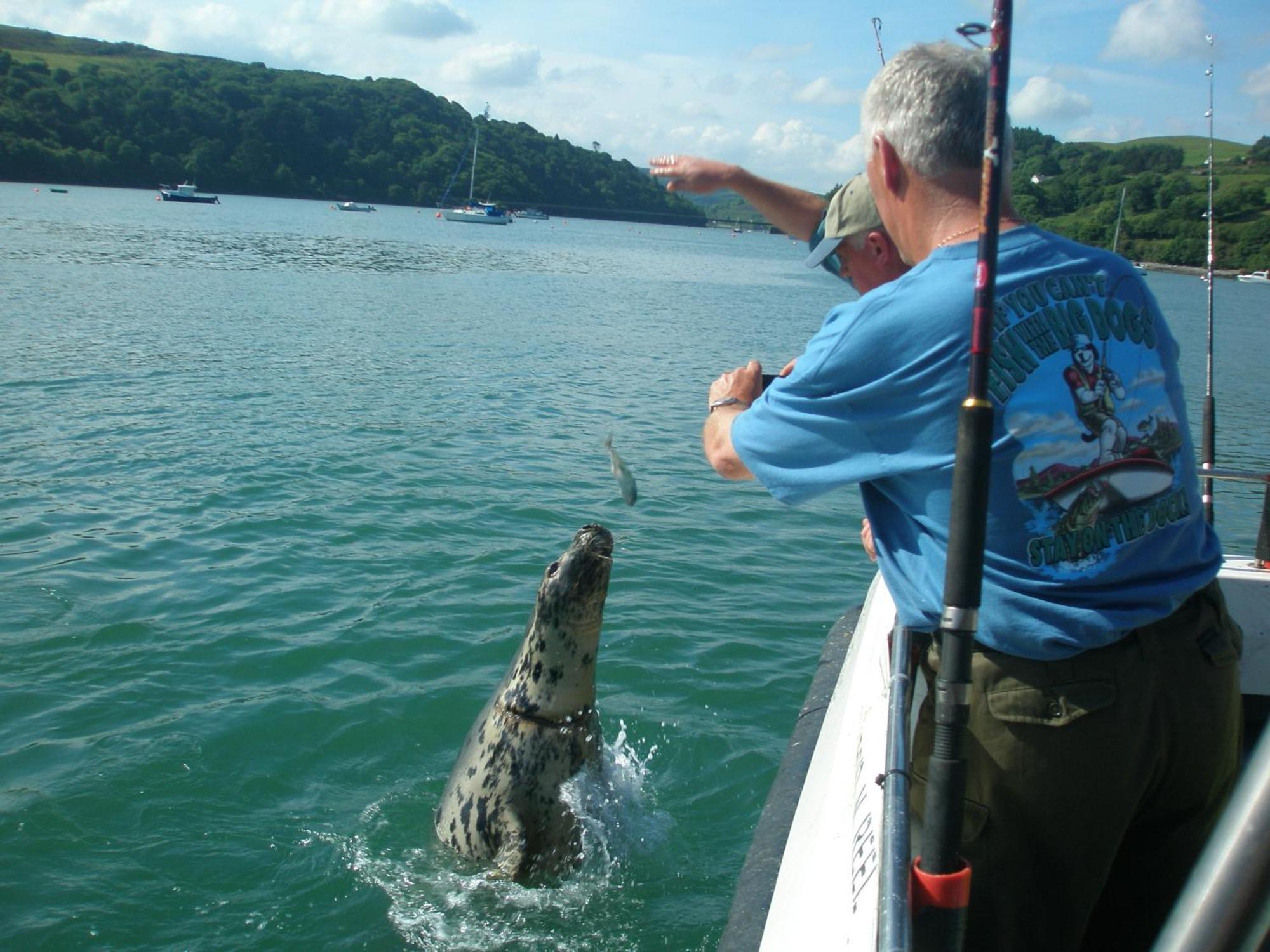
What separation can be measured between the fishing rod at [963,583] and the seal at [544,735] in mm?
3320

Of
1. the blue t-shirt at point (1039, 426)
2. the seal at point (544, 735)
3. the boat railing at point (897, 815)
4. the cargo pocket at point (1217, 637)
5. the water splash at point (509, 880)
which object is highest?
the blue t-shirt at point (1039, 426)

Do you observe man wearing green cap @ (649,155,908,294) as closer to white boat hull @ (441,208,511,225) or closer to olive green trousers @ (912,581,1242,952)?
olive green trousers @ (912,581,1242,952)

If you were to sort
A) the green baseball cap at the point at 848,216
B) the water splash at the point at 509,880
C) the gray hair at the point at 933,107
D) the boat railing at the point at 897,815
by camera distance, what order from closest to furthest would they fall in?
the boat railing at the point at 897,815, the gray hair at the point at 933,107, the green baseball cap at the point at 848,216, the water splash at the point at 509,880

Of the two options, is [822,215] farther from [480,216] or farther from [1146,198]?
[480,216]

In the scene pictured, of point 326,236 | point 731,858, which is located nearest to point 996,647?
point 731,858

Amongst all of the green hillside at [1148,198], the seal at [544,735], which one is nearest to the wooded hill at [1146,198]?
the green hillside at [1148,198]

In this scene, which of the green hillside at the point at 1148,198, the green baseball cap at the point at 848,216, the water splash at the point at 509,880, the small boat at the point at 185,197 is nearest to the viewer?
the green baseball cap at the point at 848,216

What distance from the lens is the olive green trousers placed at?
249cm

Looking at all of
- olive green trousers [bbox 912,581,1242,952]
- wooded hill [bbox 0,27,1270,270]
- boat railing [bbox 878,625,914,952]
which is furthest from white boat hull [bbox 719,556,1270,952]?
wooded hill [bbox 0,27,1270,270]

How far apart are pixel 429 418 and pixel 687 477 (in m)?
4.70

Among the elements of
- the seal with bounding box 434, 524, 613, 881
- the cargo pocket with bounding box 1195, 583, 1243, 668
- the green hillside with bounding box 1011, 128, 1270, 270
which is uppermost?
the green hillside with bounding box 1011, 128, 1270, 270

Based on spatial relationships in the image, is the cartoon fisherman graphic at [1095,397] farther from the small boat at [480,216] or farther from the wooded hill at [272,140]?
the small boat at [480,216]

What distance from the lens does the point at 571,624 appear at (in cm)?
557

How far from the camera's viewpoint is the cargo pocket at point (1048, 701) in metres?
2.46
